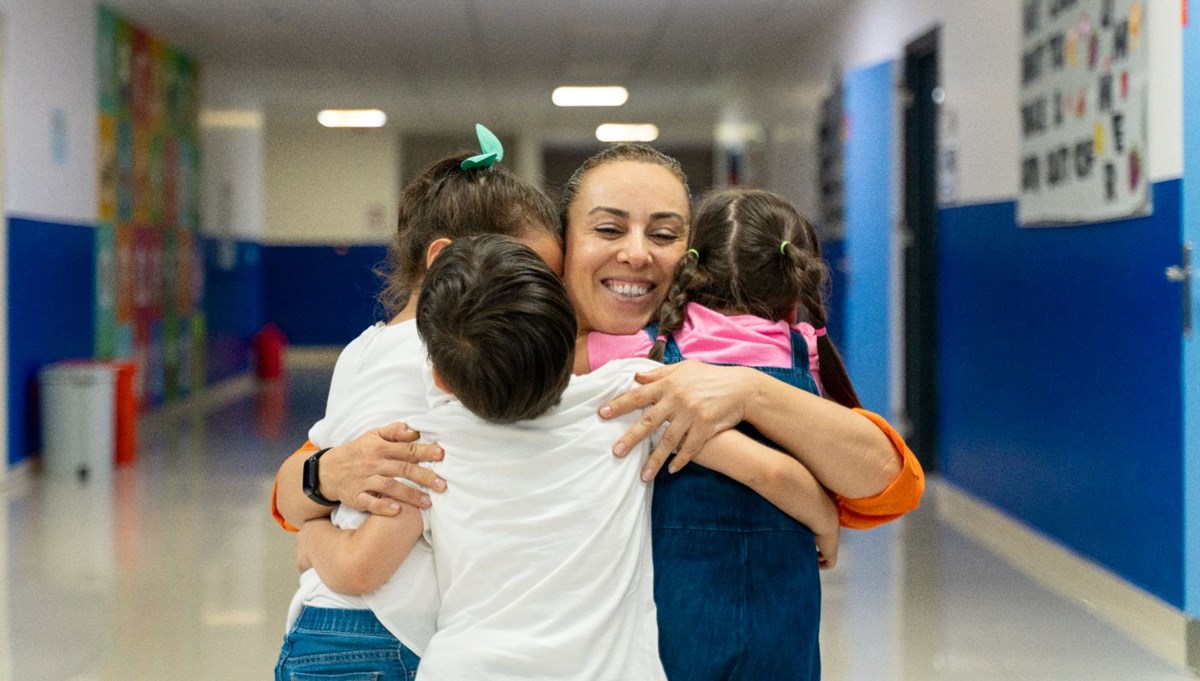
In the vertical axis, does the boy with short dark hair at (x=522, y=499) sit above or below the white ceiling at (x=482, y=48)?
below

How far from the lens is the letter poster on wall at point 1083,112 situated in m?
4.18

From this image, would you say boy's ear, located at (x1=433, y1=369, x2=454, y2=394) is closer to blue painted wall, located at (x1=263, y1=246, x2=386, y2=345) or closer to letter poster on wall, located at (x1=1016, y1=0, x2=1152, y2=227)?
letter poster on wall, located at (x1=1016, y1=0, x2=1152, y2=227)

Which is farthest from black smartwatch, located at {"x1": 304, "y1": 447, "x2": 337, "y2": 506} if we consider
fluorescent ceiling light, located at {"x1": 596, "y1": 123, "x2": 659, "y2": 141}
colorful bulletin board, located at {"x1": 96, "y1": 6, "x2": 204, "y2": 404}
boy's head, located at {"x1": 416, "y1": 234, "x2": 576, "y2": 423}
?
fluorescent ceiling light, located at {"x1": 596, "y1": 123, "x2": 659, "y2": 141}

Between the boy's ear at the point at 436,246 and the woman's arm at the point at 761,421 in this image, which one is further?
the boy's ear at the point at 436,246

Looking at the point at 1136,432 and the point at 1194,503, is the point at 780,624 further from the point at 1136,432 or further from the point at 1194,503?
the point at 1136,432

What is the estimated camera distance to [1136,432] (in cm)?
418

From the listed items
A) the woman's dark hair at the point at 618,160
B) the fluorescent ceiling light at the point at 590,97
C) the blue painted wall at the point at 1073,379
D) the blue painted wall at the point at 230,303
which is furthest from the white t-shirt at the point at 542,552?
the fluorescent ceiling light at the point at 590,97

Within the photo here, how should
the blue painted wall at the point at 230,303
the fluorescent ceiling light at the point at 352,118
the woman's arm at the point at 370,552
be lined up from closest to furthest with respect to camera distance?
the woman's arm at the point at 370,552
the blue painted wall at the point at 230,303
the fluorescent ceiling light at the point at 352,118

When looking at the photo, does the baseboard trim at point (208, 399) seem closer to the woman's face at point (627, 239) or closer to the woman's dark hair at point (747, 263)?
the woman's face at point (627, 239)

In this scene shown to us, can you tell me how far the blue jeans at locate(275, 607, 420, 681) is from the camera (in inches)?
58.7

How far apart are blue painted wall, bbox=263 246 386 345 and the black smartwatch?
15.9 meters

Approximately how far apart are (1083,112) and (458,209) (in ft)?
11.9

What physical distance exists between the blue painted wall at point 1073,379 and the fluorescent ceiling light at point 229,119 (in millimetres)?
7551

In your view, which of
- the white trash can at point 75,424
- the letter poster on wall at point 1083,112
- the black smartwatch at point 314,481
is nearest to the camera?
the black smartwatch at point 314,481
